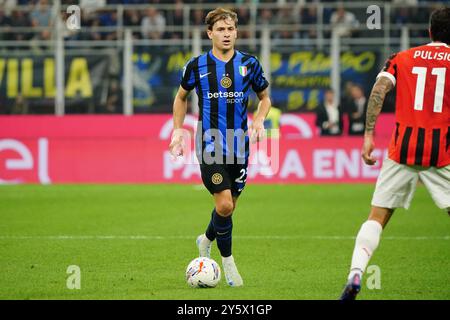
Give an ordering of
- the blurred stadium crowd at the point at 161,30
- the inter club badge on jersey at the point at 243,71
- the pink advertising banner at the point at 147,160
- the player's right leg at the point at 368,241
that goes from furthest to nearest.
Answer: the blurred stadium crowd at the point at 161,30 → the pink advertising banner at the point at 147,160 → the inter club badge on jersey at the point at 243,71 → the player's right leg at the point at 368,241

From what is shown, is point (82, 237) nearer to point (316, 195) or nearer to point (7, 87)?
point (316, 195)

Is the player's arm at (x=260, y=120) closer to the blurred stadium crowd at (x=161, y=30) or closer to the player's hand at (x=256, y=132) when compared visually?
the player's hand at (x=256, y=132)

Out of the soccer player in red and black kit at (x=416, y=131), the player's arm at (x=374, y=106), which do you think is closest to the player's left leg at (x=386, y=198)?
the soccer player in red and black kit at (x=416, y=131)

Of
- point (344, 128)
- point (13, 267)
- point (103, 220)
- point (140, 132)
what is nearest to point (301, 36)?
point (344, 128)

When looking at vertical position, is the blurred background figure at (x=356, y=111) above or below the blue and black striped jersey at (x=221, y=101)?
below

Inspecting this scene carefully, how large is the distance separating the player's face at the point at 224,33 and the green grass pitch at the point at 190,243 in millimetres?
2204

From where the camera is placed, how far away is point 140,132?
21422mm

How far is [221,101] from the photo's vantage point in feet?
28.5

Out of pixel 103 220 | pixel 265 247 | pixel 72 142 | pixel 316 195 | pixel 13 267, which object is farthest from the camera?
pixel 72 142

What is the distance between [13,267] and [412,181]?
14.3 feet

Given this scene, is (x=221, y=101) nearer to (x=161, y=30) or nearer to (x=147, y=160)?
(x=147, y=160)

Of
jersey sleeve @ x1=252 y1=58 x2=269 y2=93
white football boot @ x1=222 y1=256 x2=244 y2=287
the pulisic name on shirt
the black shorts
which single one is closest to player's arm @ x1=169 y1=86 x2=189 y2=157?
the black shorts

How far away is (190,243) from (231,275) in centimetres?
323

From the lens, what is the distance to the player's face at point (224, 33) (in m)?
8.63
